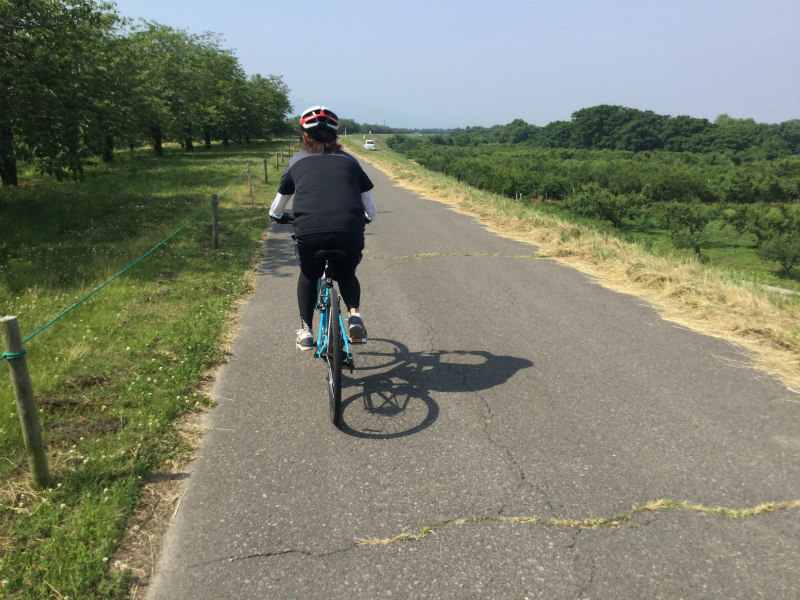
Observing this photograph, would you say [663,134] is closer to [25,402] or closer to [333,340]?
[333,340]

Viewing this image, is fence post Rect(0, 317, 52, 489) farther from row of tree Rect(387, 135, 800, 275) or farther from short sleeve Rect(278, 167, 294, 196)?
row of tree Rect(387, 135, 800, 275)

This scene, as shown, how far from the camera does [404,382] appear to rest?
4.34 m

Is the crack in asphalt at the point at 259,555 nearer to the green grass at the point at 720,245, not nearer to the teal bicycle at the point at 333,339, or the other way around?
the teal bicycle at the point at 333,339

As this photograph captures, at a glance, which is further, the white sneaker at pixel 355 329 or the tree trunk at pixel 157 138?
the tree trunk at pixel 157 138

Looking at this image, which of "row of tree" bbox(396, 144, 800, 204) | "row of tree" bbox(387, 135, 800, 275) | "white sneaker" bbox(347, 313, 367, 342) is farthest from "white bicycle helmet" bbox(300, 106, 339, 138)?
"row of tree" bbox(396, 144, 800, 204)

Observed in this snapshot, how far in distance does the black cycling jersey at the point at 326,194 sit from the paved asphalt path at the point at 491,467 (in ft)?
4.63

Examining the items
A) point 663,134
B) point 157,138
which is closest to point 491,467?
point 157,138

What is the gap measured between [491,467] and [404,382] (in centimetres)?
130

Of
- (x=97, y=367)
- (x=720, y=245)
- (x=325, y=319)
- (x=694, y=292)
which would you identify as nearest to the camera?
(x=325, y=319)

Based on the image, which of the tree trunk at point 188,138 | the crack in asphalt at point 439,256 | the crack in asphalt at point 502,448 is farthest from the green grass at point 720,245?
the tree trunk at point 188,138

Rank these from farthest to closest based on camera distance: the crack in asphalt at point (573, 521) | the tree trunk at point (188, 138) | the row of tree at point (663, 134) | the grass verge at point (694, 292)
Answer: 1. the row of tree at point (663, 134)
2. the tree trunk at point (188, 138)
3. the grass verge at point (694, 292)
4. the crack in asphalt at point (573, 521)

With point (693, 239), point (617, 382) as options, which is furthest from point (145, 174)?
point (693, 239)

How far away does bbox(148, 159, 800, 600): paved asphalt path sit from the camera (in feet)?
7.80

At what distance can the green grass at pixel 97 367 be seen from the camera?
96.2 inches
